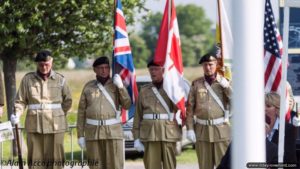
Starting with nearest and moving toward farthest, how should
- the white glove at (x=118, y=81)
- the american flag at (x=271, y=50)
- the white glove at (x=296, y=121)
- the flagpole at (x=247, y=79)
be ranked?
the flagpole at (x=247, y=79) → the american flag at (x=271, y=50) → the white glove at (x=296, y=121) → the white glove at (x=118, y=81)

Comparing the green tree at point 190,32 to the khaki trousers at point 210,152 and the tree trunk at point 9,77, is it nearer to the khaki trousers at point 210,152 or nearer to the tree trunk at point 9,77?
the tree trunk at point 9,77

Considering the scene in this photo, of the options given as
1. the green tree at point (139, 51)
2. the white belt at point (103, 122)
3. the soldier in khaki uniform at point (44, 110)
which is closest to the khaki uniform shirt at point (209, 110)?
the white belt at point (103, 122)

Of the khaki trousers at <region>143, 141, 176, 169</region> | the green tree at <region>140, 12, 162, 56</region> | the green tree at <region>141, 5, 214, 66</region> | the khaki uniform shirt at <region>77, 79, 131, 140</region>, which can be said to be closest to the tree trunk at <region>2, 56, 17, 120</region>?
the khaki uniform shirt at <region>77, 79, 131, 140</region>

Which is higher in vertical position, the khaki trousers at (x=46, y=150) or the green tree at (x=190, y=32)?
the green tree at (x=190, y=32)

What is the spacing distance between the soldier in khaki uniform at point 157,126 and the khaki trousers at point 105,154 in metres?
0.29

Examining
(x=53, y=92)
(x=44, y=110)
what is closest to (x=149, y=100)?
(x=53, y=92)

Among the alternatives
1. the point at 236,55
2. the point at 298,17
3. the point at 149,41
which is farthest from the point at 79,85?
the point at 149,41

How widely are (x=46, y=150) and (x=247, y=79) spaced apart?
627 cm

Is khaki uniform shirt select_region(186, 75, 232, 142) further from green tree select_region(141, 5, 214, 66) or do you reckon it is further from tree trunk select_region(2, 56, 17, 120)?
green tree select_region(141, 5, 214, 66)

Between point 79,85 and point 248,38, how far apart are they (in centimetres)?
3755

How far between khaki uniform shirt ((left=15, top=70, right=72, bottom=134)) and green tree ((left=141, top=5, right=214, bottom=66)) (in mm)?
92740

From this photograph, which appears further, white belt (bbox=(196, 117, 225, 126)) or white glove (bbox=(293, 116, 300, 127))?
white belt (bbox=(196, 117, 225, 126))

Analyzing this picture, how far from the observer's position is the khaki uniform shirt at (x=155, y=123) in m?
10.9

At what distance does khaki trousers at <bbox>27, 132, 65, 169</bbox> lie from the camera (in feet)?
36.8
